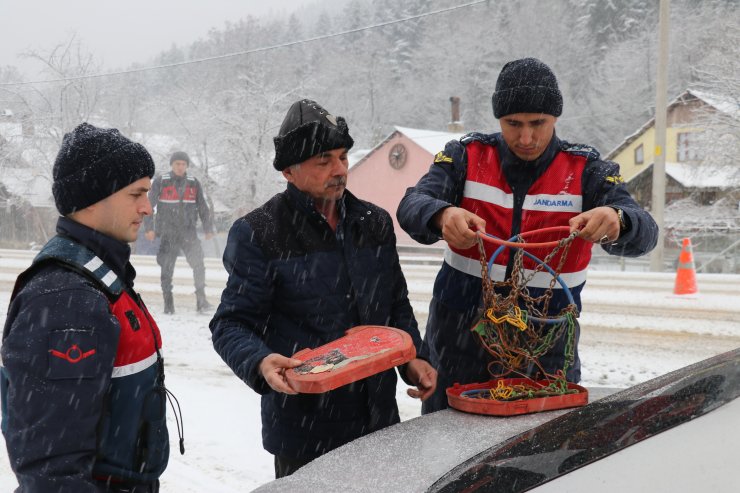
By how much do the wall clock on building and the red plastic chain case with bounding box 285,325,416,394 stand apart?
3138cm

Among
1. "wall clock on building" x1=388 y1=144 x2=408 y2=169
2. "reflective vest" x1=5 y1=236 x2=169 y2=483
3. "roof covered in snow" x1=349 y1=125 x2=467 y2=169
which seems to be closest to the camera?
"reflective vest" x1=5 y1=236 x2=169 y2=483

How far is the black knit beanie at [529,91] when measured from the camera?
8.25 ft

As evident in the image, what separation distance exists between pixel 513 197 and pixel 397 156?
31.2 meters

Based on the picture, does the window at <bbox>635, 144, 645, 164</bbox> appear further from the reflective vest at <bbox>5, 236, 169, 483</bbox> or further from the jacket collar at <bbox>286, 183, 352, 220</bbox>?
the reflective vest at <bbox>5, 236, 169, 483</bbox>

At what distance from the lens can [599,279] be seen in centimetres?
1492

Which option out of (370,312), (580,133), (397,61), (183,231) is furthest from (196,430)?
(397,61)

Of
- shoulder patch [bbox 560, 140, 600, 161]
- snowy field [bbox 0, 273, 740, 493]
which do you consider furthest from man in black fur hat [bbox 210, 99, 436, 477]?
snowy field [bbox 0, 273, 740, 493]

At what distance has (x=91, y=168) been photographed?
2078 millimetres

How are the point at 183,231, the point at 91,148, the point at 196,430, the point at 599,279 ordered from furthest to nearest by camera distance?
1. the point at 599,279
2. the point at 183,231
3. the point at 196,430
4. the point at 91,148

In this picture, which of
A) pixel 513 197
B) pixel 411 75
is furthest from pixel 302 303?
pixel 411 75

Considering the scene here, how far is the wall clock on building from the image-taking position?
3328cm

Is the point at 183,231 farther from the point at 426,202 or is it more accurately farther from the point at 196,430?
the point at 426,202

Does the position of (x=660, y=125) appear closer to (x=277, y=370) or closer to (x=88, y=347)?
(x=277, y=370)

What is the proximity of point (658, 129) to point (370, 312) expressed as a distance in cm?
1717
